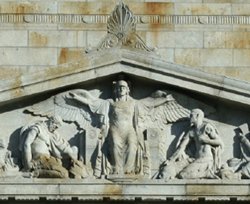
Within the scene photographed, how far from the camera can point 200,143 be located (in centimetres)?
4372

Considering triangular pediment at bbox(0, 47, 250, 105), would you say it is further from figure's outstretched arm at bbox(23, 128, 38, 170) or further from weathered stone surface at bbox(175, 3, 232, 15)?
weathered stone surface at bbox(175, 3, 232, 15)

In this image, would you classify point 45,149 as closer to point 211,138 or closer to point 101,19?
point 211,138

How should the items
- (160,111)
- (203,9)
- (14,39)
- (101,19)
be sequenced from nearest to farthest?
(160,111)
(14,39)
(101,19)
(203,9)

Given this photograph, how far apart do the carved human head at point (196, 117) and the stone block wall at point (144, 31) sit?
320 centimetres

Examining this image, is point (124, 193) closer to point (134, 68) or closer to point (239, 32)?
point (134, 68)

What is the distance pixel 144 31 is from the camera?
47.4m

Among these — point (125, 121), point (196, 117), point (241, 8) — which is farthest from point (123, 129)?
point (241, 8)

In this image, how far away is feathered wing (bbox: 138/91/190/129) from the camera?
43844 millimetres

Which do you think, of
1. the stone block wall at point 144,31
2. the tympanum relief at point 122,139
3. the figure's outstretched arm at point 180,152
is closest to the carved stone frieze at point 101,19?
the stone block wall at point 144,31

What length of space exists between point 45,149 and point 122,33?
2743 millimetres

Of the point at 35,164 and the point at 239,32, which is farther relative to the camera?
the point at 239,32

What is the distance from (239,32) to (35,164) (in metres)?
6.40

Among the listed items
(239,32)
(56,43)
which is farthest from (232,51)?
(56,43)

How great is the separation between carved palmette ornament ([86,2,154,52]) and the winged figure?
748 mm
